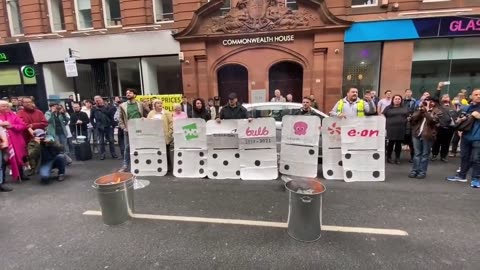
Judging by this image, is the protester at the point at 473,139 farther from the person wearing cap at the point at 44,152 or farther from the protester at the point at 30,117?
the protester at the point at 30,117

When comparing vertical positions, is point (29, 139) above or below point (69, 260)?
above

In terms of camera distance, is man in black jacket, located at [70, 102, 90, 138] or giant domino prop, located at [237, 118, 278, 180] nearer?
giant domino prop, located at [237, 118, 278, 180]

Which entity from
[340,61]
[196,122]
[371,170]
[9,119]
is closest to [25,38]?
[9,119]

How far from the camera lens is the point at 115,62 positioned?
1462 cm

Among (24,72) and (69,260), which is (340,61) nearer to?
(69,260)

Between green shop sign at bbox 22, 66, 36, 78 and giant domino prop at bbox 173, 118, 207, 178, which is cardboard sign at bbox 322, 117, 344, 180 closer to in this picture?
giant domino prop at bbox 173, 118, 207, 178

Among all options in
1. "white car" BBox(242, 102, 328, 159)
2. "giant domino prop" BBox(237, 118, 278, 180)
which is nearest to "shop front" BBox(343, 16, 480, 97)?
"white car" BBox(242, 102, 328, 159)

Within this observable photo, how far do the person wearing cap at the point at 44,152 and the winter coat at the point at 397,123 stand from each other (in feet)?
26.4

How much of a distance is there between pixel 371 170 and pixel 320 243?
9.76 feet

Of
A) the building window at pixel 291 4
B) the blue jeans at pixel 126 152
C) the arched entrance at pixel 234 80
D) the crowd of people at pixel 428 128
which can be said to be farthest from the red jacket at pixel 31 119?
the building window at pixel 291 4

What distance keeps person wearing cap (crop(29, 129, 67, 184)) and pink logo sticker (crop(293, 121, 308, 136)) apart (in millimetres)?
5372

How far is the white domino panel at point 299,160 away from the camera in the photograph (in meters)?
5.76

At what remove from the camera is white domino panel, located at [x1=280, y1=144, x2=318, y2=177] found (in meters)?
5.76

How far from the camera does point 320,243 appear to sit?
3.25 metres
